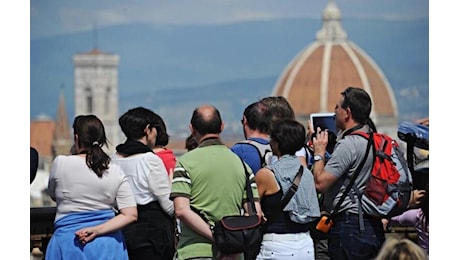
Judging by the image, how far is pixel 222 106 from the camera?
186m

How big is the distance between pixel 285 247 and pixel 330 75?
175 meters

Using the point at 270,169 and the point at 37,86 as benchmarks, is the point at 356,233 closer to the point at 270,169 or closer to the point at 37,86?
the point at 270,169

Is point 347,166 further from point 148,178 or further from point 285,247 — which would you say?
point 148,178

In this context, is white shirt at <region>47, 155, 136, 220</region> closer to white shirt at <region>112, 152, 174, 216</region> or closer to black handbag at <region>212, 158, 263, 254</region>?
white shirt at <region>112, 152, 174, 216</region>

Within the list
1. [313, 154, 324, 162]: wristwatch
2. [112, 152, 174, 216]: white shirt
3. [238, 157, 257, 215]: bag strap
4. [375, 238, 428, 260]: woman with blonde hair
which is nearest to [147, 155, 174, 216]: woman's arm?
[112, 152, 174, 216]: white shirt

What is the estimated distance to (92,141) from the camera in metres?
6.08

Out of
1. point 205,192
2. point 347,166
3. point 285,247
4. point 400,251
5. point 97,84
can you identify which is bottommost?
point 285,247

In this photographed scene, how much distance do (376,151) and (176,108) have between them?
18598 centimetres

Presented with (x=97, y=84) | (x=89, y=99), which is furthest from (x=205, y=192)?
(x=97, y=84)

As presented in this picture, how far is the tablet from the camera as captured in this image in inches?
268

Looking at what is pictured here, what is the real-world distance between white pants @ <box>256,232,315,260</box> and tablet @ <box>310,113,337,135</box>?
787 mm

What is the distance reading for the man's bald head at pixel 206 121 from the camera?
6.09 m

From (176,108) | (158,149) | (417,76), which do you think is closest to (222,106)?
(176,108)

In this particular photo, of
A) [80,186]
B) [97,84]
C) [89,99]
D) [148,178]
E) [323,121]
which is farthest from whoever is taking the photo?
[97,84]
